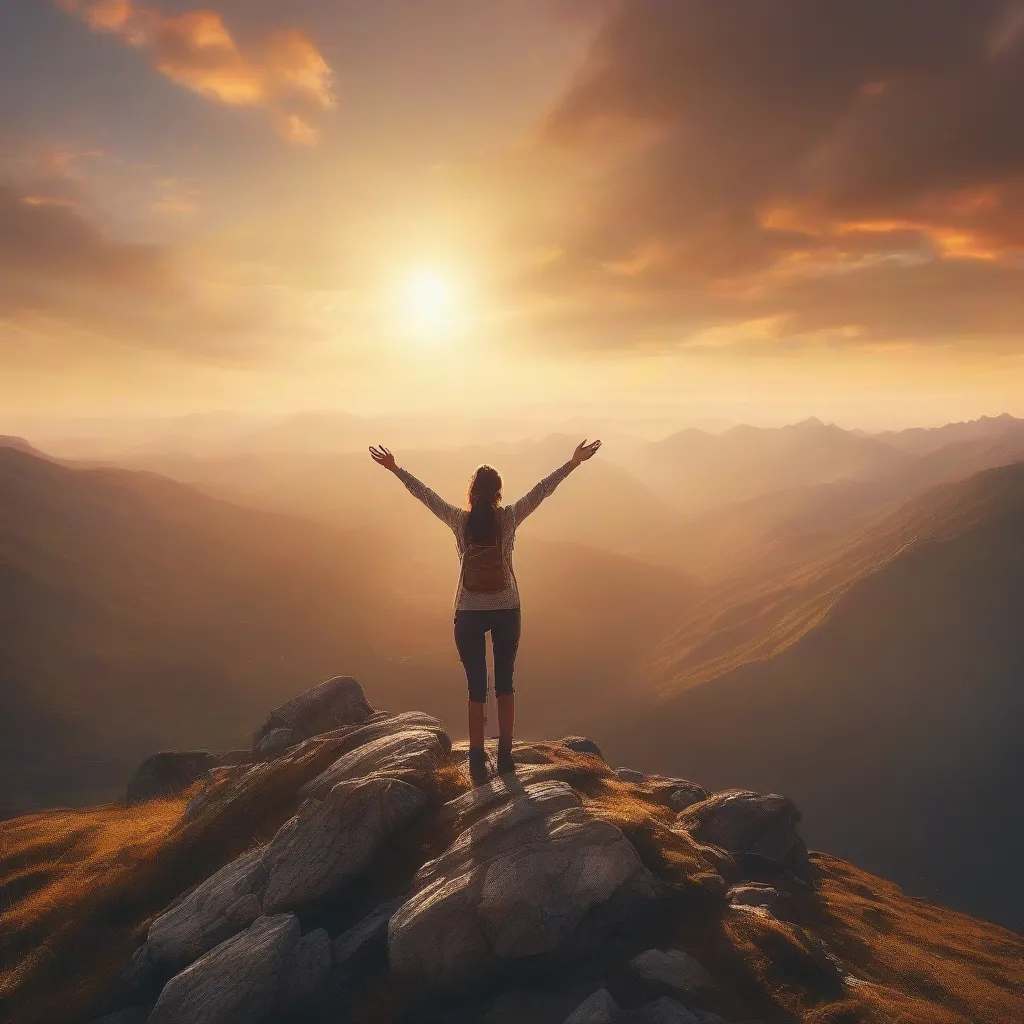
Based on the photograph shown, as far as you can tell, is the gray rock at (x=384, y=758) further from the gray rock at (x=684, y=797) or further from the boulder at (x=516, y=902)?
the gray rock at (x=684, y=797)


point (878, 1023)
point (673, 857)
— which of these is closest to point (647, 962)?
point (673, 857)

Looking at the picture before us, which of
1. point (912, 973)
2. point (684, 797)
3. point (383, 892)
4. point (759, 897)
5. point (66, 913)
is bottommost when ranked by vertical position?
point (912, 973)

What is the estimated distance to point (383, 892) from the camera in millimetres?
11367

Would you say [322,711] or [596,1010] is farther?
[322,711]

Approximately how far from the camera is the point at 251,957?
9.91m

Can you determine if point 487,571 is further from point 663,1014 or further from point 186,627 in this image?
point 186,627

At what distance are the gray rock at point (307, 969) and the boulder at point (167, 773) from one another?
2580 cm

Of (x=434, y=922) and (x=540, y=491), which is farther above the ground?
(x=540, y=491)

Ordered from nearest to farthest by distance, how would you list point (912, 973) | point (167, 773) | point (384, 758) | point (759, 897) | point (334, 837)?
point (334, 837) → point (759, 897) → point (912, 973) → point (384, 758) → point (167, 773)

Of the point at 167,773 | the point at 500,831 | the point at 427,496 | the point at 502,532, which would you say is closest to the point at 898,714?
the point at 167,773

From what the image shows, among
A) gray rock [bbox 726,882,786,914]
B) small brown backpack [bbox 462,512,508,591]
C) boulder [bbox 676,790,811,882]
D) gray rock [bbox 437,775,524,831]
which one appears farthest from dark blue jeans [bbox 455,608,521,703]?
boulder [bbox 676,790,811,882]

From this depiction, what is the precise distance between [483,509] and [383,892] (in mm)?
7950

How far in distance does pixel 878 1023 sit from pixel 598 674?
14201 centimetres

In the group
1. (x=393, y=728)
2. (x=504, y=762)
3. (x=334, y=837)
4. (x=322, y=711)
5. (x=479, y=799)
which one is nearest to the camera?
(x=334, y=837)
